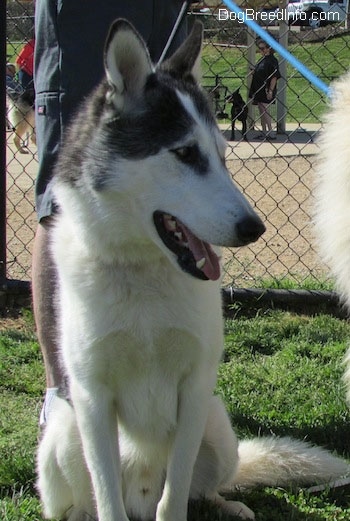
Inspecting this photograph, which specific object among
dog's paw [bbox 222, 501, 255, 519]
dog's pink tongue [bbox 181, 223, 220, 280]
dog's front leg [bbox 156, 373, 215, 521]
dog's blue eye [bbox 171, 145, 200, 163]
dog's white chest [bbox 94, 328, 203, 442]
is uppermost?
dog's blue eye [bbox 171, 145, 200, 163]

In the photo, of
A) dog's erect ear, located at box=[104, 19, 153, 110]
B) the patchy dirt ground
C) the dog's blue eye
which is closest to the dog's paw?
the dog's blue eye

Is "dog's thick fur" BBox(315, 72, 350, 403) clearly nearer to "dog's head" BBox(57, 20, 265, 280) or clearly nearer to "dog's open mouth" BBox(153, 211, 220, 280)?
"dog's head" BBox(57, 20, 265, 280)

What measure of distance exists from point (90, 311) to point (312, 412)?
1.37 m

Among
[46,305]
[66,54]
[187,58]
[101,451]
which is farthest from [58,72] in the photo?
[101,451]

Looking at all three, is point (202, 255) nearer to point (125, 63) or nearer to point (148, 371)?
point (148, 371)

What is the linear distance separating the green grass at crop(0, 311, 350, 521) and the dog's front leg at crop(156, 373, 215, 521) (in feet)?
0.94

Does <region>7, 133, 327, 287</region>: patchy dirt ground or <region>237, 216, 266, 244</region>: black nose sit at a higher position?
<region>237, 216, 266, 244</region>: black nose

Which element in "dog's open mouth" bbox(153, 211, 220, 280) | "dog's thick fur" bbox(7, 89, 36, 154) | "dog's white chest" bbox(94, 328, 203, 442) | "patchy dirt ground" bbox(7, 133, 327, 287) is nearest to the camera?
"dog's open mouth" bbox(153, 211, 220, 280)

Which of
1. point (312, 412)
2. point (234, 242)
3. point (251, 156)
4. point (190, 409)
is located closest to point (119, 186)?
point (234, 242)

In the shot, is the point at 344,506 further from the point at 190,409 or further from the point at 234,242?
the point at 234,242

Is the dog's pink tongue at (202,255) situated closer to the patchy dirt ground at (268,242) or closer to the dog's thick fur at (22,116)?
the patchy dirt ground at (268,242)

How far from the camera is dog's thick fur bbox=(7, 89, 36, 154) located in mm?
8639

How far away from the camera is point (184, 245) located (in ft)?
6.36

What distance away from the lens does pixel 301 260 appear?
5.16 m
